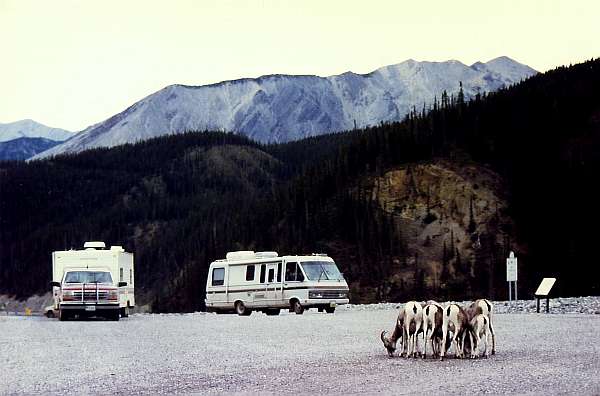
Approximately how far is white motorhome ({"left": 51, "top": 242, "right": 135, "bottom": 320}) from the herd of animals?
67.5ft

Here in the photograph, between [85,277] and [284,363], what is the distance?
2103 centimetres

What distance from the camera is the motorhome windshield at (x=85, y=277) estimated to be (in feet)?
126

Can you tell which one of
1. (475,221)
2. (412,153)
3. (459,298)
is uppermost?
(412,153)

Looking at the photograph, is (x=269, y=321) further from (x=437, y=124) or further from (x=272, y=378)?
(x=437, y=124)

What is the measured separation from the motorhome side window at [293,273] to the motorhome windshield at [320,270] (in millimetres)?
306

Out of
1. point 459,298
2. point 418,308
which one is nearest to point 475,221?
point 459,298

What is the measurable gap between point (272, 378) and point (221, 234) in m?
83.9

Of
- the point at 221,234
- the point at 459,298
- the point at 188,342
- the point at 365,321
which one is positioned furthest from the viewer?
the point at 221,234

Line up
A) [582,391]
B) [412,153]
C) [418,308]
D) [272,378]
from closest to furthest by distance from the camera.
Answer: [582,391]
[272,378]
[418,308]
[412,153]

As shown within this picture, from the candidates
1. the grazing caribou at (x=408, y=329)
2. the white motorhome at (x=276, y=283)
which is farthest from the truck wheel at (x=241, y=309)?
the grazing caribou at (x=408, y=329)

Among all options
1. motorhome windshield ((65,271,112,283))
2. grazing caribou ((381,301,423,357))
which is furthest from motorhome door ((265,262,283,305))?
grazing caribou ((381,301,423,357))

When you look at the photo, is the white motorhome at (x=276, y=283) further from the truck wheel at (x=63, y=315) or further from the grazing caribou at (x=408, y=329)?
the grazing caribou at (x=408, y=329)

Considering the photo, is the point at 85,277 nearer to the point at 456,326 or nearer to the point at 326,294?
the point at 326,294

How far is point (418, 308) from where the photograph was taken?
18844 mm
